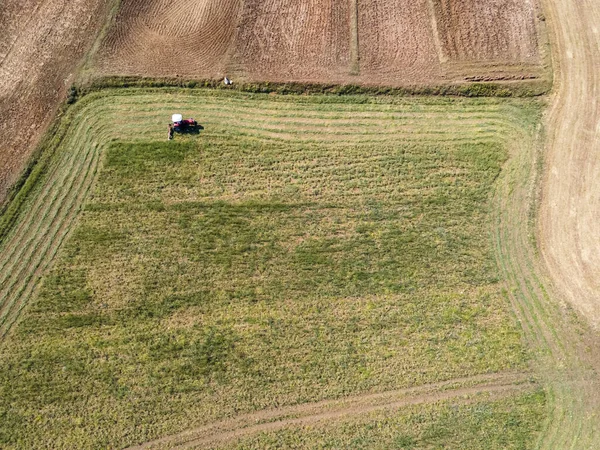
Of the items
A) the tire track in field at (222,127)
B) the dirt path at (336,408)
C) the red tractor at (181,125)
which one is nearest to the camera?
the dirt path at (336,408)

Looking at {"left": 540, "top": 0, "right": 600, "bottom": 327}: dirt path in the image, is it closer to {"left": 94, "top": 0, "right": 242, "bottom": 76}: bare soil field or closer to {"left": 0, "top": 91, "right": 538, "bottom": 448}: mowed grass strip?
{"left": 0, "top": 91, "right": 538, "bottom": 448}: mowed grass strip

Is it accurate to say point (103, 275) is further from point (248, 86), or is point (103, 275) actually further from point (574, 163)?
point (574, 163)

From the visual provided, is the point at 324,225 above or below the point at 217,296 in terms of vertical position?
above

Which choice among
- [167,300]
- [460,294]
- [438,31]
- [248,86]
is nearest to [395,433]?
[460,294]

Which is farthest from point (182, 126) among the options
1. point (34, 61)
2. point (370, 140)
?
point (370, 140)

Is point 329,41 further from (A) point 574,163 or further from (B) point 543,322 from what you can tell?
(B) point 543,322

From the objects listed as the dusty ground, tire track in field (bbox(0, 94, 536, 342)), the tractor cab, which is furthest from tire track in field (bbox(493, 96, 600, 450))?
the dusty ground

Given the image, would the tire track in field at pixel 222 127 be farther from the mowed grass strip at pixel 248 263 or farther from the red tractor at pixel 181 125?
the red tractor at pixel 181 125

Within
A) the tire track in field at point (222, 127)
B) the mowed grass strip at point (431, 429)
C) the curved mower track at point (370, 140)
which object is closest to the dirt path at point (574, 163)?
the curved mower track at point (370, 140)
